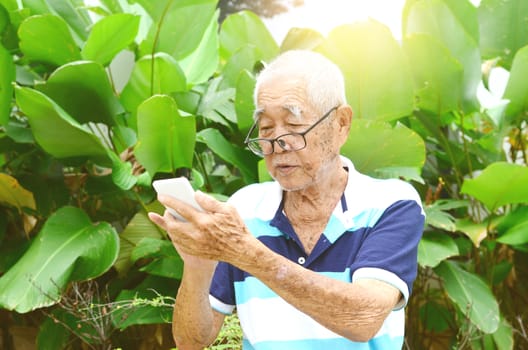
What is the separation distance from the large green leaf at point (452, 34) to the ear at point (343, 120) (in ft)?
3.87

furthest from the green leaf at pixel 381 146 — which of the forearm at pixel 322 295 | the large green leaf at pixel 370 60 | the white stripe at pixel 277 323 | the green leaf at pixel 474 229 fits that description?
the forearm at pixel 322 295

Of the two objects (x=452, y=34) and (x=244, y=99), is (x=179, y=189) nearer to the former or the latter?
(x=244, y=99)

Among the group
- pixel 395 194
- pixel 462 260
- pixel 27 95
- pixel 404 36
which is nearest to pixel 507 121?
pixel 404 36

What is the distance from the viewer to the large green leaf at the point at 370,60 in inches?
90.1

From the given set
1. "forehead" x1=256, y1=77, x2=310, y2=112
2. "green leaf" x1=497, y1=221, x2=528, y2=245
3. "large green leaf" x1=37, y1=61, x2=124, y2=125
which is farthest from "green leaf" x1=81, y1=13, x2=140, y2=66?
"green leaf" x1=497, y1=221, x2=528, y2=245

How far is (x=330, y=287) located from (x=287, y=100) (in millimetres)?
372

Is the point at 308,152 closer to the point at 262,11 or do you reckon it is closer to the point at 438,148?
the point at 438,148

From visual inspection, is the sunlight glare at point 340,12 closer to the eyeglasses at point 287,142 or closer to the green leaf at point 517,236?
the green leaf at point 517,236

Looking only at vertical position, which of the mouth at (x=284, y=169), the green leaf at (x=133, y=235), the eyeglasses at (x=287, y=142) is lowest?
the green leaf at (x=133, y=235)

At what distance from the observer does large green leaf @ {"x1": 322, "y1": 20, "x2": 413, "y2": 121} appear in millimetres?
2289

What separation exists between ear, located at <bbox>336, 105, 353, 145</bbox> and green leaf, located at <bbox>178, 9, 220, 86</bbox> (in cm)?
133

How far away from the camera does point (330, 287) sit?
3.90ft

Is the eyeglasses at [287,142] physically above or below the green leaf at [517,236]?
above

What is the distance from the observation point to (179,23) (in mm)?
2516
